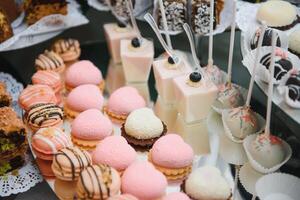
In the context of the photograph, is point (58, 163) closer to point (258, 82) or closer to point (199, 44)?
point (258, 82)

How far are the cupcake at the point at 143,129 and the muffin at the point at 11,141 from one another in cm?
31

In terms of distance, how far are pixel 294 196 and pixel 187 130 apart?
0.42 metres

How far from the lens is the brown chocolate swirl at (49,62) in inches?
78.2

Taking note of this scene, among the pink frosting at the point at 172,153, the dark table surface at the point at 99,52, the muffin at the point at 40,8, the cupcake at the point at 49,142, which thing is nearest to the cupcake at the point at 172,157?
the pink frosting at the point at 172,153

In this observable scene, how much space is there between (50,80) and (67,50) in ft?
0.75

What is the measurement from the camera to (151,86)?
201cm

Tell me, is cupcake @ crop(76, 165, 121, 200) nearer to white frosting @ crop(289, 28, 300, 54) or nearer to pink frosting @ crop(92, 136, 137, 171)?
pink frosting @ crop(92, 136, 137, 171)

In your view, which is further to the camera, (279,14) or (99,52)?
(99,52)

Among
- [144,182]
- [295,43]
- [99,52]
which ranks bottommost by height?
[99,52]

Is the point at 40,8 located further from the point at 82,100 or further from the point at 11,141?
the point at 11,141

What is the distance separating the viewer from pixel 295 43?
1.74 metres

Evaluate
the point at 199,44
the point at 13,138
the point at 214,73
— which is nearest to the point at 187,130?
the point at 214,73

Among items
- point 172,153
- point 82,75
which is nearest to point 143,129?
point 172,153

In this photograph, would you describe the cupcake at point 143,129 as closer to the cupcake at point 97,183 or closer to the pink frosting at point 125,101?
the pink frosting at point 125,101
